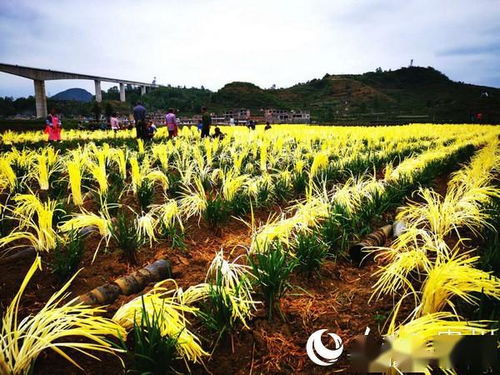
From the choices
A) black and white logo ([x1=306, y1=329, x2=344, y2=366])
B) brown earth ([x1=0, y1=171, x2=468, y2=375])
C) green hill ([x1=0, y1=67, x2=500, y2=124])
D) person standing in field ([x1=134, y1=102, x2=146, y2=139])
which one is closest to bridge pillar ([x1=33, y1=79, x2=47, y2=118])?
green hill ([x1=0, y1=67, x2=500, y2=124])

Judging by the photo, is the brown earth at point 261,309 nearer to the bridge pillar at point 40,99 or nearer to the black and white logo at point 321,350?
the black and white logo at point 321,350

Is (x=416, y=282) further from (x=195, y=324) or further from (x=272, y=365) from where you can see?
(x=195, y=324)

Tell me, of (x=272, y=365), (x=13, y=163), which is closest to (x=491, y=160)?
(x=272, y=365)

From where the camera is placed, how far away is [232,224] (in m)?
3.23

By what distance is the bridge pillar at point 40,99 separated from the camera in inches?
1598

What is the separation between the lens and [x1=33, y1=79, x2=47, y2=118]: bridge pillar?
40594mm

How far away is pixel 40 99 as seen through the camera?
1623 inches

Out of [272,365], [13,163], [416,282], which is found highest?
[13,163]

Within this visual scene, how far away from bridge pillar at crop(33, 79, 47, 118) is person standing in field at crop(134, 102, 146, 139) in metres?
37.6

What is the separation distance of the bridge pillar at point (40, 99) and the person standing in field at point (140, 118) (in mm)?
37566

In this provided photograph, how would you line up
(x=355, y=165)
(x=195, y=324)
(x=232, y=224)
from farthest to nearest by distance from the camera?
(x=355, y=165)
(x=232, y=224)
(x=195, y=324)

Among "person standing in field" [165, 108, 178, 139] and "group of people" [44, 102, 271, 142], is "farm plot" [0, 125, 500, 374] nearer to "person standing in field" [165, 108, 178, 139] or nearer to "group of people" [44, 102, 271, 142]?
"group of people" [44, 102, 271, 142]

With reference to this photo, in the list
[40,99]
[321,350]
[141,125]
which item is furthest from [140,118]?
[40,99]

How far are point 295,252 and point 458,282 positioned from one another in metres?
1.04
